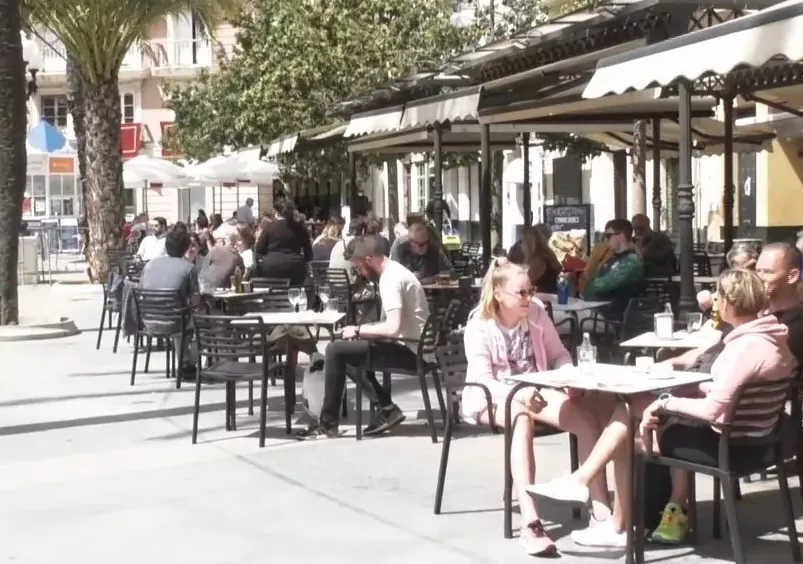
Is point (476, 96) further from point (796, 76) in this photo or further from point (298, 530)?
point (298, 530)

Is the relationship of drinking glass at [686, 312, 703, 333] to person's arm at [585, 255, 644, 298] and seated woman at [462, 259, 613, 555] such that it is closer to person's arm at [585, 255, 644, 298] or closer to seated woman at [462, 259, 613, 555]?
seated woman at [462, 259, 613, 555]

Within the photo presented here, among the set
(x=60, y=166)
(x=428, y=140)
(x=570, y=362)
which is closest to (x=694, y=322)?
(x=570, y=362)

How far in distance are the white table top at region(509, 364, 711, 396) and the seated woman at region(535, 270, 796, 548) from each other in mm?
83

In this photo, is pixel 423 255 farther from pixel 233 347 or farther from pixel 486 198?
pixel 233 347

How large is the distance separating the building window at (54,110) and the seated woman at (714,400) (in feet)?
190

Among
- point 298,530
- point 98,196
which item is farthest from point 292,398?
point 98,196

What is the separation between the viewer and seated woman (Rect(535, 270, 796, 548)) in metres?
5.93

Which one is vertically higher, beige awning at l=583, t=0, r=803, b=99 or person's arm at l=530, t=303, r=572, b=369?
beige awning at l=583, t=0, r=803, b=99

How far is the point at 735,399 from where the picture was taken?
585cm

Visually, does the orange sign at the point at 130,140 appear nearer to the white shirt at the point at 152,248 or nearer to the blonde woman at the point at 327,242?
the blonde woman at the point at 327,242

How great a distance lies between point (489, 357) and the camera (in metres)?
7.09

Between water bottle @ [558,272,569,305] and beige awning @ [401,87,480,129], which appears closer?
water bottle @ [558,272,569,305]

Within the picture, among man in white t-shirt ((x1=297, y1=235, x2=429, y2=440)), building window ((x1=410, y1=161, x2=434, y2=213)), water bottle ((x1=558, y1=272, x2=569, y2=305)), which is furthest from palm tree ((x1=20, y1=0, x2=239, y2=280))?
building window ((x1=410, y1=161, x2=434, y2=213))

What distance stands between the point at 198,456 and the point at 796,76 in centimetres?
682
